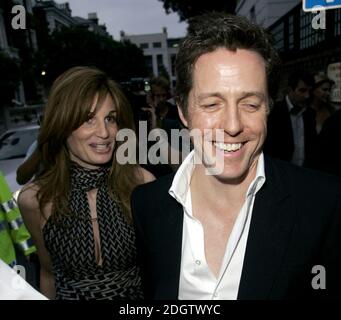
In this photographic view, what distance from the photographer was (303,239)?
1200 millimetres

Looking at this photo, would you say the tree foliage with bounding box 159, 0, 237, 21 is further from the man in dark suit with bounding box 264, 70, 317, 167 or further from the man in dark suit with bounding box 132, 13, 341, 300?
the man in dark suit with bounding box 132, 13, 341, 300

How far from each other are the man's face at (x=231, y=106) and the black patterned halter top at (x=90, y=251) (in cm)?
69

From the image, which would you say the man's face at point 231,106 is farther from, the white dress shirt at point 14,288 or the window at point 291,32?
the window at point 291,32

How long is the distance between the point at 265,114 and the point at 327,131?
5.71ft

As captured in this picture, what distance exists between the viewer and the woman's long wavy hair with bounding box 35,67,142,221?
70.0 inches

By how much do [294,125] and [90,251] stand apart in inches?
115

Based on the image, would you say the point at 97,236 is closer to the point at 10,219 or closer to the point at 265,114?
the point at 10,219

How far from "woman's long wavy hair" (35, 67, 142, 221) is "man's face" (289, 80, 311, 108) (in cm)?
254

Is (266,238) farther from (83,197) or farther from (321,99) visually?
(321,99)

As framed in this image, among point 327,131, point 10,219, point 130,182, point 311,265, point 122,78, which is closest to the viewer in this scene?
point 311,265

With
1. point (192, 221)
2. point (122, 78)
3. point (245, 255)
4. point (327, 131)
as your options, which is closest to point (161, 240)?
point (192, 221)

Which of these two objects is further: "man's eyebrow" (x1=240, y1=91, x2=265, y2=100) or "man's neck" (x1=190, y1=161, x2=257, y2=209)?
"man's neck" (x1=190, y1=161, x2=257, y2=209)

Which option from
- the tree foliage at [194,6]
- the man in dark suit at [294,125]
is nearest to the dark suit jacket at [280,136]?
the man in dark suit at [294,125]

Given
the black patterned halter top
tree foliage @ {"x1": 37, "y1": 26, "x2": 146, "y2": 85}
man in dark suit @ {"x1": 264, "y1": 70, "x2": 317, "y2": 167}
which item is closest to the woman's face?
the black patterned halter top
